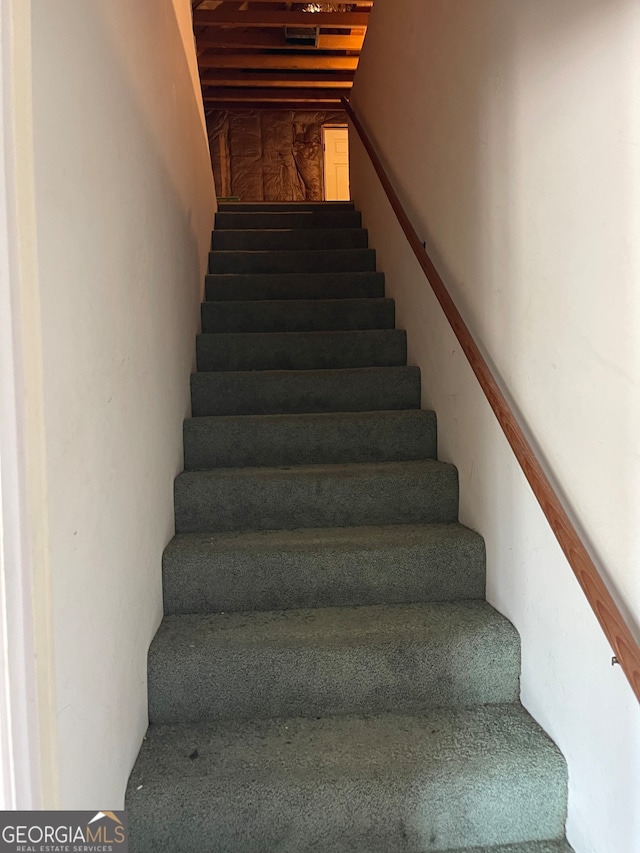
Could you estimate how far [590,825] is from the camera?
4.02ft

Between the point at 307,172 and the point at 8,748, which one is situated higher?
the point at 307,172

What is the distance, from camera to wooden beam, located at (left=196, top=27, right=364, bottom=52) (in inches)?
202

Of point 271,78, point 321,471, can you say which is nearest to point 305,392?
point 321,471

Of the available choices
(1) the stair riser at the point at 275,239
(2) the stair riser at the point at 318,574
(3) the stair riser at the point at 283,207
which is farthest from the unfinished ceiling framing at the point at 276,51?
(2) the stair riser at the point at 318,574

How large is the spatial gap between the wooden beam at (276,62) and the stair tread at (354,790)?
232 inches

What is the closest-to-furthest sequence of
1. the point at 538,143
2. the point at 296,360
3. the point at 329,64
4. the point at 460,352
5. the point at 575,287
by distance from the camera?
the point at 575,287
the point at 538,143
the point at 460,352
the point at 296,360
the point at 329,64

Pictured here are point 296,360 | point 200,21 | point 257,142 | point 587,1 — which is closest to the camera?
point 587,1

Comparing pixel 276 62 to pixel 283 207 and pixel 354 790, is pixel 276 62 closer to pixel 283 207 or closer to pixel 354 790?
pixel 283 207

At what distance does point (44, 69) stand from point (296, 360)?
1832 millimetres

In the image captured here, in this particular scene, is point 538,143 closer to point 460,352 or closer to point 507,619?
point 460,352

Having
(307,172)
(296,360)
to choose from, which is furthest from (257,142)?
(296,360)

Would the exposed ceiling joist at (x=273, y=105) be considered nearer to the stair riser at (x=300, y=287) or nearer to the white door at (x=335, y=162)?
the white door at (x=335, y=162)

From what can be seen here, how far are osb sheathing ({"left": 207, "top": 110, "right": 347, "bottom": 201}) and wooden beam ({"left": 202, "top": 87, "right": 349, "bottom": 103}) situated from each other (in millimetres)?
450

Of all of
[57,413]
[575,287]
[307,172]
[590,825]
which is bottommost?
[590,825]
